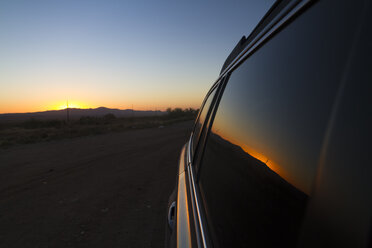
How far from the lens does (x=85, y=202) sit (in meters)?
4.36

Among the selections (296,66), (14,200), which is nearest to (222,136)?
(296,66)

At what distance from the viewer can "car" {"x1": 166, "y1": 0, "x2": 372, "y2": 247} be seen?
0.43 metres

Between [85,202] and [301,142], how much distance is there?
451 cm

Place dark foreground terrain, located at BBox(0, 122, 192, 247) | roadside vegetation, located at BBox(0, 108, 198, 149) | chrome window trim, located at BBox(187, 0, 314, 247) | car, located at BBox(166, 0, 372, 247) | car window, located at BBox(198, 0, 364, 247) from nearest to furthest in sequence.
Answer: car, located at BBox(166, 0, 372, 247)
car window, located at BBox(198, 0, 364, 247)
chrome window trim, located at BBox(187, 0, 314, 247)
dark foreground terrain, located at BBox(0, 122, 192, 247)
roadside vegetation, located at BBox(0, 108, 198, 149)

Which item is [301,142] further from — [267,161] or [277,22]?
[277,22]

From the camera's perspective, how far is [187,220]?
127 cm

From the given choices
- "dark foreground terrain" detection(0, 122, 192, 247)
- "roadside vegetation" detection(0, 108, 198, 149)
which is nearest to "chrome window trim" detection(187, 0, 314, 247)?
"dark foreground terrain" detection(0, 122, 192, 247)

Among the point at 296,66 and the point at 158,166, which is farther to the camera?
the point at 158,166

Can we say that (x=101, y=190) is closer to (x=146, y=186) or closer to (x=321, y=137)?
(x=146, y=186)

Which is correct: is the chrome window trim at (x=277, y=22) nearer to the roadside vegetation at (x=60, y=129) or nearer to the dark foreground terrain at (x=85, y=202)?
the dark foreground terrain at (x=85, y=202)

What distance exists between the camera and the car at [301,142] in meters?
0.43

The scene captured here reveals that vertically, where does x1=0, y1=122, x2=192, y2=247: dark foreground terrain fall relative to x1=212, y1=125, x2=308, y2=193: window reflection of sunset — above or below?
below

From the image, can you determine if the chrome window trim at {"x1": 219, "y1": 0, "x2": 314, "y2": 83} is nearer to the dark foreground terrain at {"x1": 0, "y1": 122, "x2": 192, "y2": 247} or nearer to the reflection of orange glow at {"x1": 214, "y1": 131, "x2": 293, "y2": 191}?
the reflection of orange glow at {"x1": 214, "y1": 131, "x2": 293, "y2": 191}

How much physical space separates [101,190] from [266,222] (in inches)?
191
